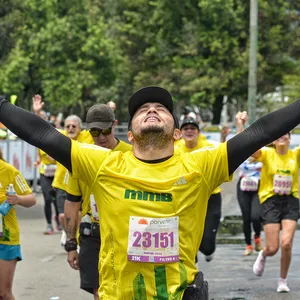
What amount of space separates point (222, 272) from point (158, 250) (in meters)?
6.75

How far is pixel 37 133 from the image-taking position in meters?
4.82

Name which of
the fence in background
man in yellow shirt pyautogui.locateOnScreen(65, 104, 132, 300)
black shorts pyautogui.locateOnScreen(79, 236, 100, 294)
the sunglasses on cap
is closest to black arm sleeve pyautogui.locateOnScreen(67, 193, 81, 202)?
man in yellow shirt pyautogui.locateOnScreen(65, 104, 132, 300)

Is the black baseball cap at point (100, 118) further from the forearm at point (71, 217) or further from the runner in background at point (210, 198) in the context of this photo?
the runner in background at point (210, 198)

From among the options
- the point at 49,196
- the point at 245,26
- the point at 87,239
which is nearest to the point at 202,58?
the point at 245,26

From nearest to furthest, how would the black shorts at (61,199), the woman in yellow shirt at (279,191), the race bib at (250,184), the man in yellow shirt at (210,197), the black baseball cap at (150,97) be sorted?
the black baseball cap at (150,97)
the woman in yellow shirt at (279,191)
the man in yellow shirt at (210,197)
the race bib at (250,184)
the black shorts at (61,199)

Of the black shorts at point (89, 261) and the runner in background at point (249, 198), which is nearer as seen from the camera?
the black shorts at point (89, 261)

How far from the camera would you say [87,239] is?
7488mm

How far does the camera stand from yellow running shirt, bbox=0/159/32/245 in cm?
743

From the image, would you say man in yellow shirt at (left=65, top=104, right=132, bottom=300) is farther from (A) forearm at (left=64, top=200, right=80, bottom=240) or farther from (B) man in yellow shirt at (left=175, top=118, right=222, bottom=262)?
(B) man in yellow shirt at (left=175, top=118, right=222, bottom=262)

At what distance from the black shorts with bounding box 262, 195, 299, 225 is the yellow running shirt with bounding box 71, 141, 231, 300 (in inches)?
217

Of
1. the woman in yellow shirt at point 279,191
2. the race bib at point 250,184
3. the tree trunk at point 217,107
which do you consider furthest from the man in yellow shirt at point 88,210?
the tree trunk at point 217,107

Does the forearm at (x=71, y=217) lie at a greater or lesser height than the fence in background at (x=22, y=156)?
lesser

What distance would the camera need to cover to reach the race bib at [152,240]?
15.6 ft

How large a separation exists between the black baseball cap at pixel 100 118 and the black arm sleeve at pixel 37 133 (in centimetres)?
260
